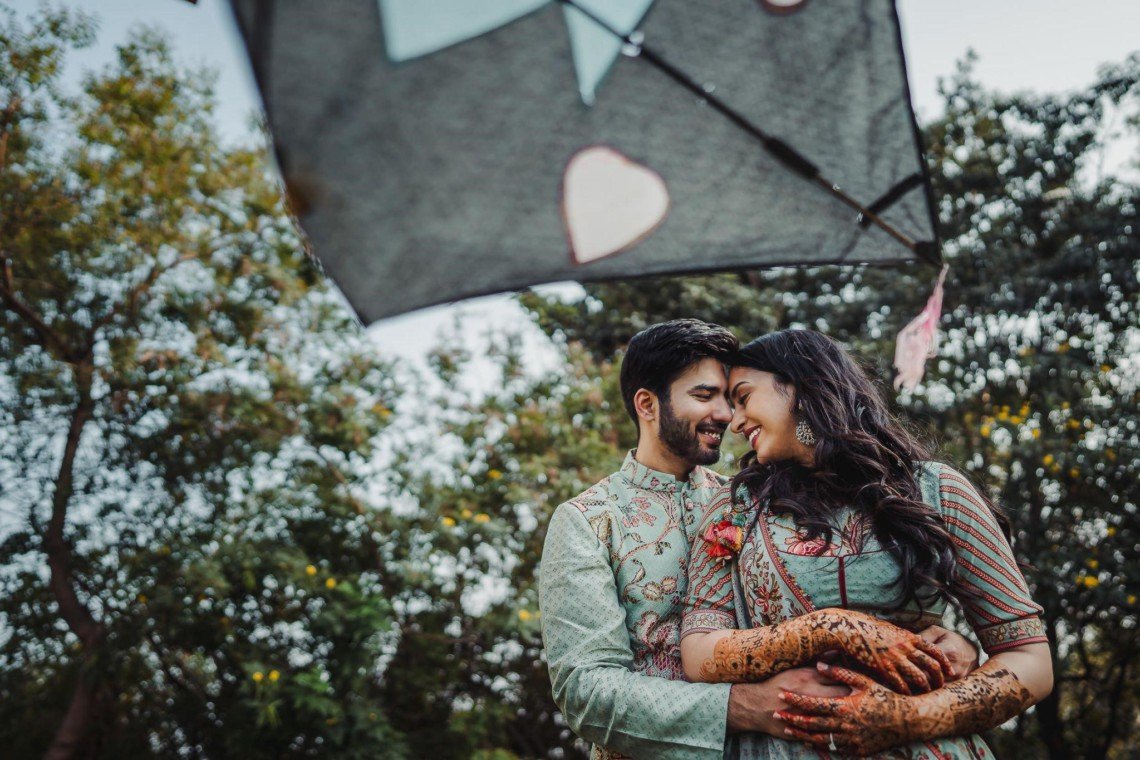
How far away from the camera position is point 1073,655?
7785 millimetres

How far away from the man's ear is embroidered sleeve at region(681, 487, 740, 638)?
0.48m

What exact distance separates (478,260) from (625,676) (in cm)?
97

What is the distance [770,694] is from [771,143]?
987 millimetres

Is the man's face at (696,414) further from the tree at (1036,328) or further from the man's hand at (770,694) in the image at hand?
the tree at (1036,328)

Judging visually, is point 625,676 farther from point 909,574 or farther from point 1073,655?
point 1073,655

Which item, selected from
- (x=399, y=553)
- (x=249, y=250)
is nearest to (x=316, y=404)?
(x=399, y=553)

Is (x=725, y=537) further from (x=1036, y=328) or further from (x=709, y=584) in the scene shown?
(x=1036, y=328)

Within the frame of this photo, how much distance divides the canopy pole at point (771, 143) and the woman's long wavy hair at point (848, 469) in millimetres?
446

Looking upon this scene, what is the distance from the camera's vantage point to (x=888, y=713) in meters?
1.39

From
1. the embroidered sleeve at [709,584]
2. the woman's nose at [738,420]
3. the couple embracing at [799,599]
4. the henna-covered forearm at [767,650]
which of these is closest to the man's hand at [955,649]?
the couple embracing at [799,599]

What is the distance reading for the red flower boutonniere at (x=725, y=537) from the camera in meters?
1.71

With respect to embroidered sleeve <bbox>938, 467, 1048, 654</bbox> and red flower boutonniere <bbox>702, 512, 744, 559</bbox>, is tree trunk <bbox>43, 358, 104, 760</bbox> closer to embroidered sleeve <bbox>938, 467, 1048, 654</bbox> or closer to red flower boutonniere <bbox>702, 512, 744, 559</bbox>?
red flower boutonniere <bbox>702, 512, 744, 559</bbox>

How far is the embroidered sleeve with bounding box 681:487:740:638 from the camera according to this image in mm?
1649

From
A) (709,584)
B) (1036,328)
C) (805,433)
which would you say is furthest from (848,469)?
(1036,328)
